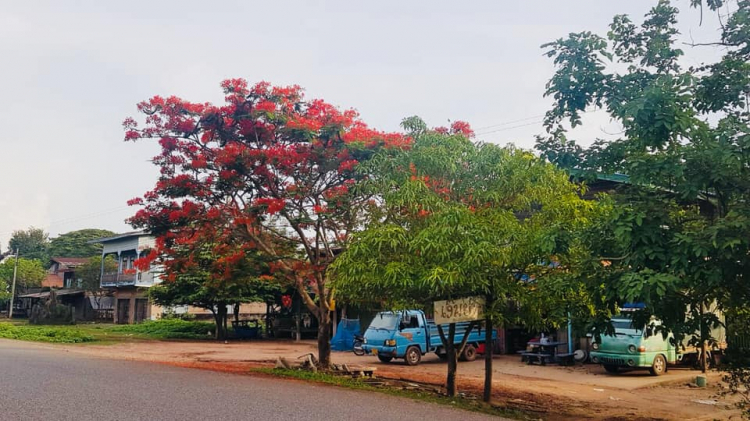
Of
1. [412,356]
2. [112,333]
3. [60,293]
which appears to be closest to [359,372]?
[412,356]

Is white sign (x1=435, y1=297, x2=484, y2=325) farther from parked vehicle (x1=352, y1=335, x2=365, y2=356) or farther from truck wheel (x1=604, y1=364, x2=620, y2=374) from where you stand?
parked vehicle (x1=352, y1=335, x2=365, y2=356)

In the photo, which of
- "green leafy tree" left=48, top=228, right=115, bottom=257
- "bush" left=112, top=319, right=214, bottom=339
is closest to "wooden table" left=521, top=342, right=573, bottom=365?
"bush" left=112, top=319, right=214, bottom=339

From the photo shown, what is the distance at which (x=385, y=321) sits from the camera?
20.0 m

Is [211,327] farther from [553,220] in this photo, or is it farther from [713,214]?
[713,214]

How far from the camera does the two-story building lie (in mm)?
44562

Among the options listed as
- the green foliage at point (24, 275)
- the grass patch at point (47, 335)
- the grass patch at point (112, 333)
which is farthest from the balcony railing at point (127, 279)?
the green foliage at point (24, 275)

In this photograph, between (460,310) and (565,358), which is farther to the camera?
(565,358)

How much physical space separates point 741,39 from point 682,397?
885 cm

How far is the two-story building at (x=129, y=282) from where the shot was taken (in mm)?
44562

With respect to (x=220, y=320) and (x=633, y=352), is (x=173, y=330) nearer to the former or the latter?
(x=220, y=320)

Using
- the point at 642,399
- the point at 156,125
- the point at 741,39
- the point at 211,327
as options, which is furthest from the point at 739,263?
the point at 211,327

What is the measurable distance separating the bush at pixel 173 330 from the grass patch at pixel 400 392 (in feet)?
60.0

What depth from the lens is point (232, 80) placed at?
14.3 meters

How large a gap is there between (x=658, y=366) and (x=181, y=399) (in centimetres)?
1306
